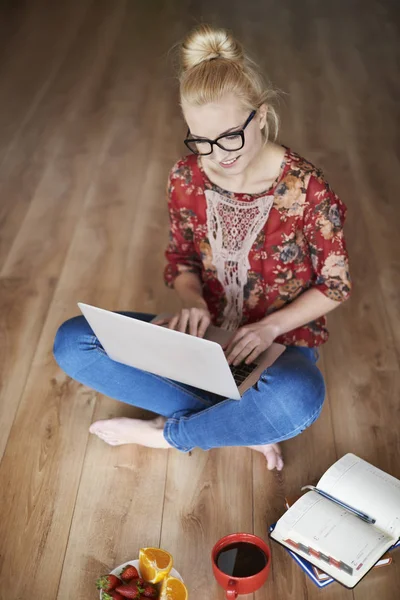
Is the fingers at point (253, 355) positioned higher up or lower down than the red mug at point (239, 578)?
higher up

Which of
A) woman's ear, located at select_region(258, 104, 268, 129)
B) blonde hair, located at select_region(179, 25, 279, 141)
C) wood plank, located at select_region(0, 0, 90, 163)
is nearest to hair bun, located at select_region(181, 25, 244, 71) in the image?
blonde hair, located at select_region(179, 25, 279, 141)

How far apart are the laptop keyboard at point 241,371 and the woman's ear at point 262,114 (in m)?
0.52

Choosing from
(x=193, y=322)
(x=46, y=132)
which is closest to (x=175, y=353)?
(x=193, y=322)

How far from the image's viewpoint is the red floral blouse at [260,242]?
172cm

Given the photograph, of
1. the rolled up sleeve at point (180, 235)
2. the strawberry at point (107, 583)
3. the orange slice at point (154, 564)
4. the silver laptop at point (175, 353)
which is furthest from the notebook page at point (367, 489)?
the rolled up sleeve at point (180, 235)

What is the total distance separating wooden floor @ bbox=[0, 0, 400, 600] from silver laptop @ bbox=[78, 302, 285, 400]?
0.32m

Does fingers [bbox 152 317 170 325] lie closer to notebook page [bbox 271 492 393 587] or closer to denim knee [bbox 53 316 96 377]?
denim knee [bbox 53 316 96 377]

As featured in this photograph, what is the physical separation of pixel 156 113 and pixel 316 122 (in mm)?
738

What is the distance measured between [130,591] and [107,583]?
0.05 m

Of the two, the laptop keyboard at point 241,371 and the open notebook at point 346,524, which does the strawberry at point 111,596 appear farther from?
the laptop keyboard at point 241,371

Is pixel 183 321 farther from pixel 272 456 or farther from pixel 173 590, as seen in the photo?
pixel 173 590

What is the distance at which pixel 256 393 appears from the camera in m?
1.66

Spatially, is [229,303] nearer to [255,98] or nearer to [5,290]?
[255,98]

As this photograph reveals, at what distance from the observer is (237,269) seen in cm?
186
